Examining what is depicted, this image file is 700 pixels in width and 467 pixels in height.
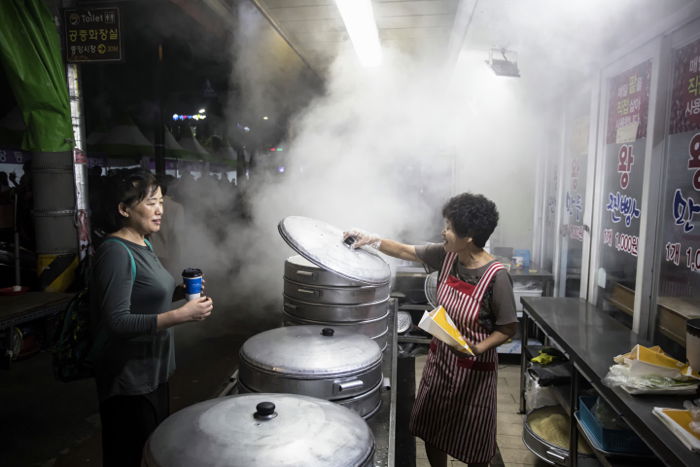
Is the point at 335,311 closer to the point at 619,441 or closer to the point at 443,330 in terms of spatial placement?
the point at 443,330

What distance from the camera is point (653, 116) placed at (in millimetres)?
2830

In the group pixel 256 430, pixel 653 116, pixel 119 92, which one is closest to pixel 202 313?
pixel 256 430

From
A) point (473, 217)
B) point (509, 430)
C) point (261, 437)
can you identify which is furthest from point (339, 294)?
point (509, 430)

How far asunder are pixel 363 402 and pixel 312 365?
0.85 feet

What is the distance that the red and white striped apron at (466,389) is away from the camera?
219 cm

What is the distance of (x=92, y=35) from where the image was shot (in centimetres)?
402

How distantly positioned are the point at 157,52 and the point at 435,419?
26.4 feet

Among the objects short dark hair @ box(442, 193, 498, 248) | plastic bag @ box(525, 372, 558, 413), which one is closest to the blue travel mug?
short dark hair @ box(442, 193, 498, 248)

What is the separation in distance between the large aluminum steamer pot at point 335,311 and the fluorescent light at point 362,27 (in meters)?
1.97

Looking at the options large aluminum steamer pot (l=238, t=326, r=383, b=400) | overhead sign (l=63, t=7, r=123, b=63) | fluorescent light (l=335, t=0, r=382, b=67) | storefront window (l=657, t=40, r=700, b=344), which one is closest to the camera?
large aluminum steamer pot (l=238, t=326, r=383, b=400)

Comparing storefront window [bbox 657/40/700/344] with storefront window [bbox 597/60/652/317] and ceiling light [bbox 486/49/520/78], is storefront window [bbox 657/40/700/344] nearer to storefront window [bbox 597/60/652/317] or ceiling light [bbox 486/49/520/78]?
storefront window [bbox 597/60/652/317]

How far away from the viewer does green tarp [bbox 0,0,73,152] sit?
3.59 metres

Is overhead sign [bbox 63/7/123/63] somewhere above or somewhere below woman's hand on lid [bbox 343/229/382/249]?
above

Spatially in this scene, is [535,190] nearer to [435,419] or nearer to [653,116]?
[653,116]
